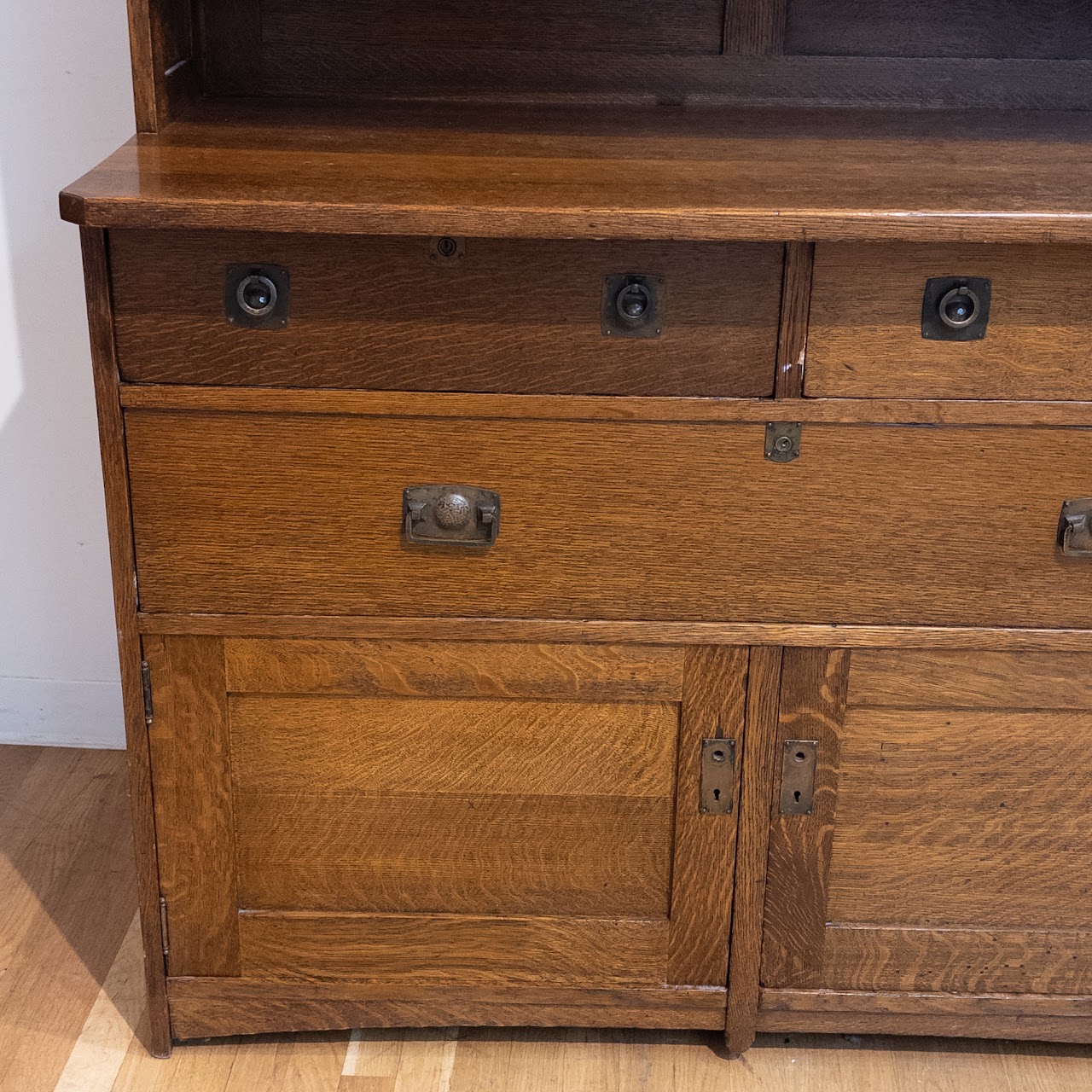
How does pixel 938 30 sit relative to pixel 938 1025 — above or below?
above

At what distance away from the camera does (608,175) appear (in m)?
1.25

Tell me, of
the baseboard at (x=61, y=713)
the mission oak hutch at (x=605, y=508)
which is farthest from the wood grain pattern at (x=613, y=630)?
the baseboard at (x=61, y=713)

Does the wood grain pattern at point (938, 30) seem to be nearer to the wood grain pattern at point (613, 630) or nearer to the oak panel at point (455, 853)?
the wood grain pattern at point (613, 630)

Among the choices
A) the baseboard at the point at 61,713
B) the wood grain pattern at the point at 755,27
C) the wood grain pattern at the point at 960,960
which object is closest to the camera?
the wood grain pattern at the point at 960,960

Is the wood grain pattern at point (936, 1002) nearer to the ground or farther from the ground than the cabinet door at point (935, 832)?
nearer to the ground

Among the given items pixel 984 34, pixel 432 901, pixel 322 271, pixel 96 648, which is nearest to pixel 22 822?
pixel 96 648

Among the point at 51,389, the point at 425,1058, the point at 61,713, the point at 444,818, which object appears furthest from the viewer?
the point at 61,713

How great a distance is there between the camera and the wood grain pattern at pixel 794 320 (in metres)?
1.19

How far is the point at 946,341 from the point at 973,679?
0.34 metres

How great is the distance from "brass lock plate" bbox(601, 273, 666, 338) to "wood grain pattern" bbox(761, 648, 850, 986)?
13.9 inches

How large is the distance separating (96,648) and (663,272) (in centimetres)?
115

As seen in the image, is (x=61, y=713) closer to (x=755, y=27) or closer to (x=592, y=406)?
(x=592, y=406)

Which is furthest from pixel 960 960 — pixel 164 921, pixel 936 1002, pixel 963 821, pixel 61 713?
pixel 61 713

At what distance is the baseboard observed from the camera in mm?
2023
